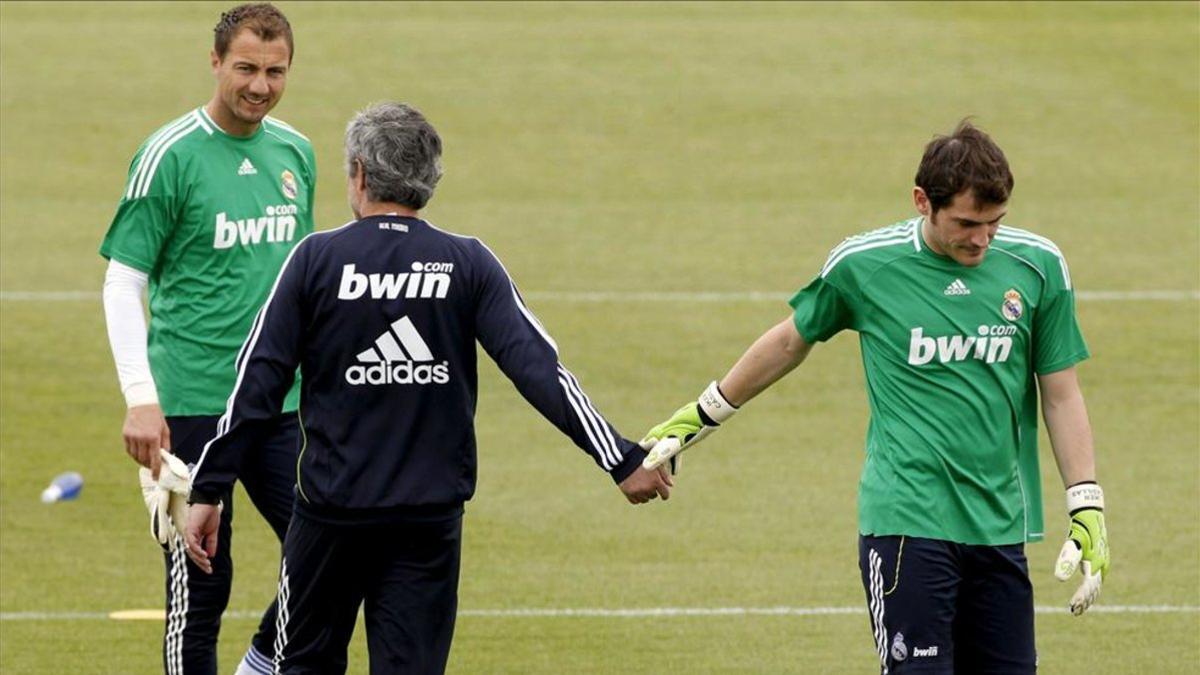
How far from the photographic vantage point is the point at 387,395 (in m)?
6.13

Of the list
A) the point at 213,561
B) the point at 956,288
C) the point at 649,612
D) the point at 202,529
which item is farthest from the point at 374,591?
the point at 649,612

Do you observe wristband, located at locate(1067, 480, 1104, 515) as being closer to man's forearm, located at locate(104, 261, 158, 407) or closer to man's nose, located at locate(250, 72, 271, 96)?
man's forearm, located at locate(104, 261, 158, 407)

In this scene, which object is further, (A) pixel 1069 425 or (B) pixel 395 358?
(A) pixel 1069 425

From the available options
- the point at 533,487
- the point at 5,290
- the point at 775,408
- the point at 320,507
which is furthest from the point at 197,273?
the point at 5,290

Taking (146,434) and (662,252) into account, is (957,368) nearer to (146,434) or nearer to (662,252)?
(146,434)

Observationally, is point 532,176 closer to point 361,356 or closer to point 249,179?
point 249,179

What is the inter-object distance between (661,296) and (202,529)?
36.8ft

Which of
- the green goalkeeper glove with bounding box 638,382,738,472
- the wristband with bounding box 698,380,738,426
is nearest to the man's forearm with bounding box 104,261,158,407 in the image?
the green goalkeeper glove with bounding box 638,382,738,472

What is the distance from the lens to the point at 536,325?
625 cm

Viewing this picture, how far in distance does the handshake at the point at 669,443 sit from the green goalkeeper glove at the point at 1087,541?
1126mm

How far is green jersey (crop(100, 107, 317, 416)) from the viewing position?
7.43 meters

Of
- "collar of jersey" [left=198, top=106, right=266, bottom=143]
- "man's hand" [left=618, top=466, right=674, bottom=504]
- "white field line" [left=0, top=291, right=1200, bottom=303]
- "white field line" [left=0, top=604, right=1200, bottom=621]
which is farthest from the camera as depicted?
"white field line" [left=0, top=291, right=1200, bottom=303]

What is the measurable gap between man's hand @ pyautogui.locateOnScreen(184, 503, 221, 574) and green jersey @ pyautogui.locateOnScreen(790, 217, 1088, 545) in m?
1.96

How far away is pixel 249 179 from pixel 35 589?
3.96m
